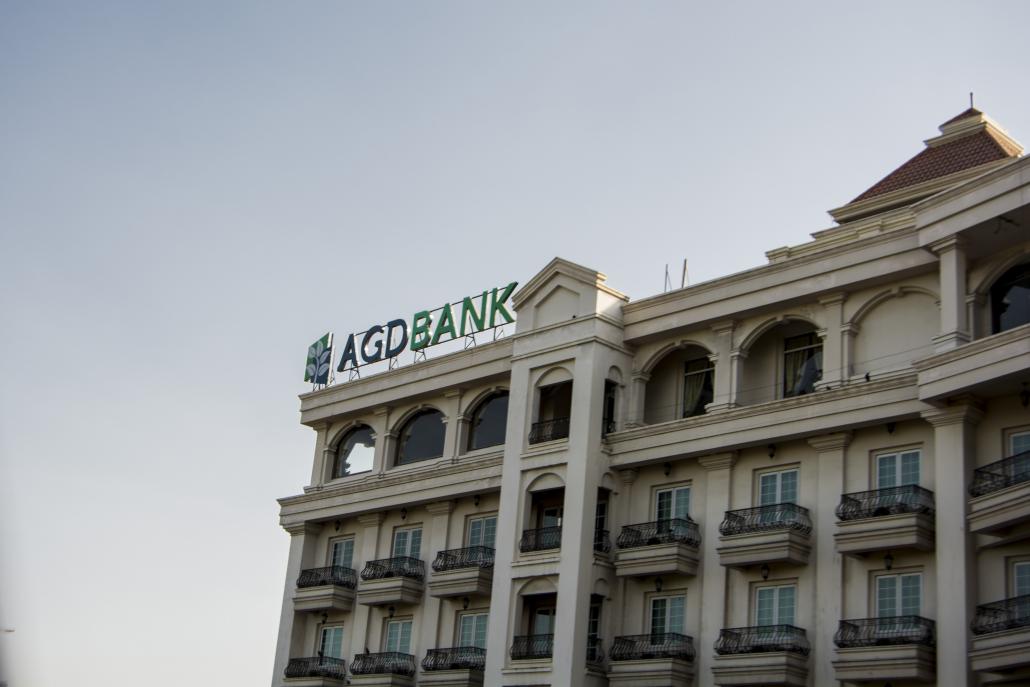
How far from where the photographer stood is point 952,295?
32.2 metres

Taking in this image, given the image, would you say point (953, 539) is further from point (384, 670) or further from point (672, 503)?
point (384, 670)

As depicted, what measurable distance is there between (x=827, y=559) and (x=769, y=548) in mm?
1425

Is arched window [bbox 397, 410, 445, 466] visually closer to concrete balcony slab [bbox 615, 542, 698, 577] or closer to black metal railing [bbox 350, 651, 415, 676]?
black metal railing [bbox 350, 651, 415, 676]

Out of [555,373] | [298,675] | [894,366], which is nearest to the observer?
[894,366]

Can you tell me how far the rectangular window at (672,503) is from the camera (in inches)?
1494

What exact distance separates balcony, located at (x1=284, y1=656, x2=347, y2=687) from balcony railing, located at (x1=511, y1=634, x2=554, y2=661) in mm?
9021

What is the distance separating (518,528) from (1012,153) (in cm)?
1863

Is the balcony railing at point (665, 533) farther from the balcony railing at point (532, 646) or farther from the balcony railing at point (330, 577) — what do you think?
the balcony railing at point (330, 577)

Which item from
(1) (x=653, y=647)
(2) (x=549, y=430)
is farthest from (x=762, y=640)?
(2) (x=549, y=430)

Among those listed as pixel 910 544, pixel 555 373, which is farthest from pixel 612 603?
pixel 910 544

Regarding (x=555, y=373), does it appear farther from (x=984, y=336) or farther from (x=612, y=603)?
(x=984, y=336)

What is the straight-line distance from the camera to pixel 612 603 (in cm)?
3825

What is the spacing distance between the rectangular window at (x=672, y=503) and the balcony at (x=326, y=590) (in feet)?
42.3

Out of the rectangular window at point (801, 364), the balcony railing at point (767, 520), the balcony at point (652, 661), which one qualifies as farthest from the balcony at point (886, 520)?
the balcony at point (652, 661)
